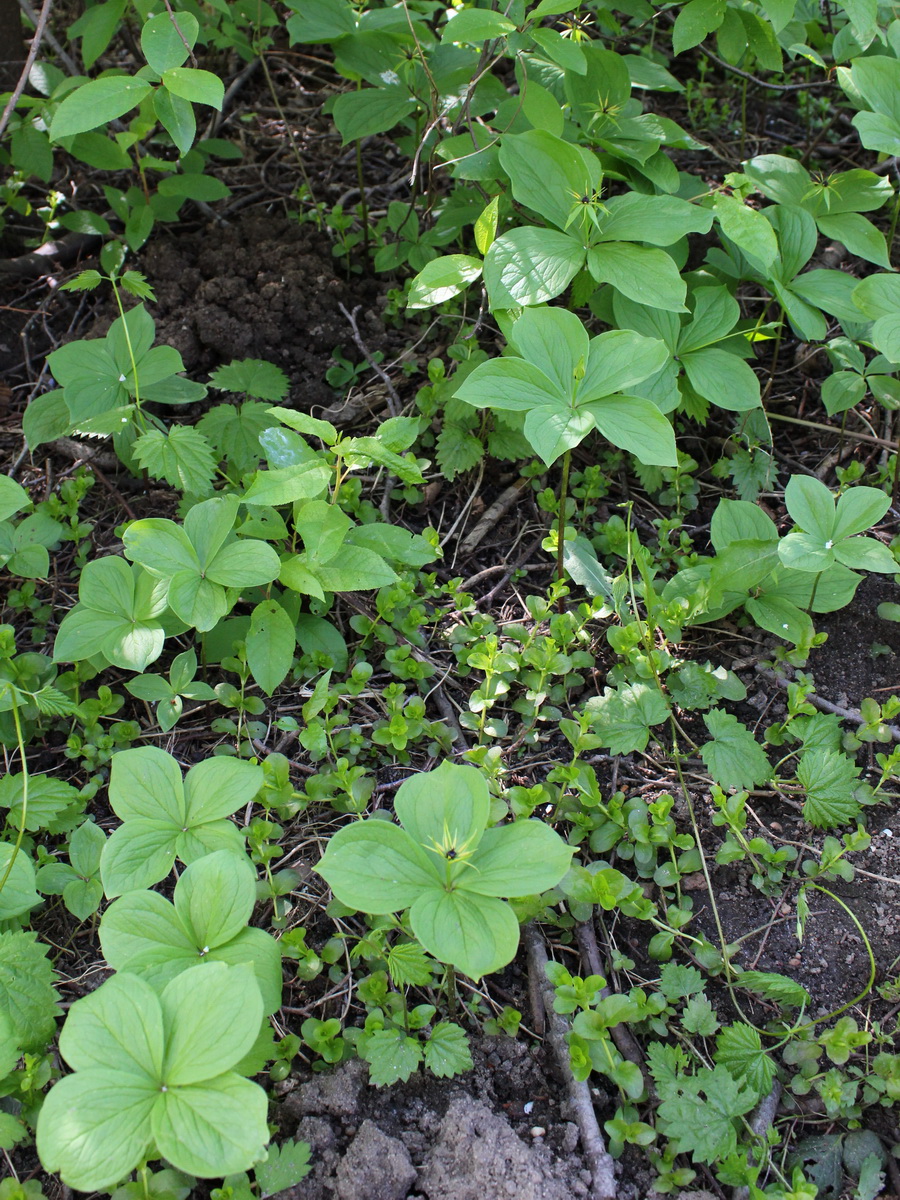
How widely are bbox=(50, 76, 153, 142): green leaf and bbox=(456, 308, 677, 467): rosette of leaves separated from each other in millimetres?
987

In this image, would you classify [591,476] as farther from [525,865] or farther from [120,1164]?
[120,1164]

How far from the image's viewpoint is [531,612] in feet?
6.57

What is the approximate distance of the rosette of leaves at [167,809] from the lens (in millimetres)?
1445

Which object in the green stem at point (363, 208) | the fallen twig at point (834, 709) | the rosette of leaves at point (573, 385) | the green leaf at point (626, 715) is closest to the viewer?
the rosette of leaves at point (573, 385)

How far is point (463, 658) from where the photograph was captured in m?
1.99

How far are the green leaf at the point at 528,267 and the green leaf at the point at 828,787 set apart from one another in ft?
3.73

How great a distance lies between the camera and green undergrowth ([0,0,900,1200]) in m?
1.34

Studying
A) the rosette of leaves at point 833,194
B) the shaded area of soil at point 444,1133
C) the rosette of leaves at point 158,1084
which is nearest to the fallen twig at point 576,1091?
the shaded area of soil at point 444,1133

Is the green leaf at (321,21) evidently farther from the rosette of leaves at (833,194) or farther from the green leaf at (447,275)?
the rosette of leaves at (833,194)

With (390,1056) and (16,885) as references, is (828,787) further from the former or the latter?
(16,885)

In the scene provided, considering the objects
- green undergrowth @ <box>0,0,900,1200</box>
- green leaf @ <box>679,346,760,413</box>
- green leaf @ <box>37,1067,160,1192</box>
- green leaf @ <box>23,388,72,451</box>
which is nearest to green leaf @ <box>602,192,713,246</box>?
green undergrowth @ <box>0,0,900,1200</box>

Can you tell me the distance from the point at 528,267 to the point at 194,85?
0.81 metres

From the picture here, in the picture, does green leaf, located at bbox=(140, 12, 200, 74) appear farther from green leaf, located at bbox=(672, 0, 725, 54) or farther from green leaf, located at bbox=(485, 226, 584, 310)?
green leaf, located at bbox=(672, 0, 725, 54)

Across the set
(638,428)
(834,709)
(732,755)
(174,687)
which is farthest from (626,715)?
(174,687)
